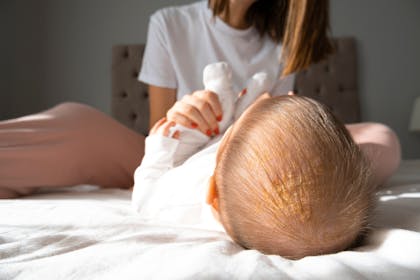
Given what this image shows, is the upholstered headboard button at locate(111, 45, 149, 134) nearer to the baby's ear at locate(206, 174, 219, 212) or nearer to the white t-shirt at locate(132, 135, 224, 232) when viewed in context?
the white t-shirt at locate(132, 135, 224, 232)

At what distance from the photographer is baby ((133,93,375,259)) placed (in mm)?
468

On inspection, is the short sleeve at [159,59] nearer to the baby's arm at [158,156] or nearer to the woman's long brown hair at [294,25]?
the woman's long brown hair at [294,25]

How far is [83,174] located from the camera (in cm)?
103

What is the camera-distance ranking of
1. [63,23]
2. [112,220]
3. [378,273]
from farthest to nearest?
[63,23]
[112,220]
[378,273]

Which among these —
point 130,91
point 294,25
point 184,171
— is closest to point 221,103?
point 184,171

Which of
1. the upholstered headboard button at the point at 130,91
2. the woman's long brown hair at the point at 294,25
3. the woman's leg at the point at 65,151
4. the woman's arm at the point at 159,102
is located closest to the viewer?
the woman's leg at the point at 65,151

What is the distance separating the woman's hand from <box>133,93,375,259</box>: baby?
0.19 metres

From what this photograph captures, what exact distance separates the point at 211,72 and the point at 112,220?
420 millimetres

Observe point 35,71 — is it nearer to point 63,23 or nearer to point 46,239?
point 63,23

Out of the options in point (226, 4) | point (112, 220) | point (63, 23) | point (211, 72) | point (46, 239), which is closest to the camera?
point (46, 239)

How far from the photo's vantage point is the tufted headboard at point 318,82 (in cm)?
248

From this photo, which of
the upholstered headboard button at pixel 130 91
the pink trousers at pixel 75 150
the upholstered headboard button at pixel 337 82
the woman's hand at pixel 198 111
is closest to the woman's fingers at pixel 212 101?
the woman's hand at pixel 198 111

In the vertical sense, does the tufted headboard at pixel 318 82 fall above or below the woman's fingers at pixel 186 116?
below

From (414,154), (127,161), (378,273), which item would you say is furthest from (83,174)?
(414,154)
